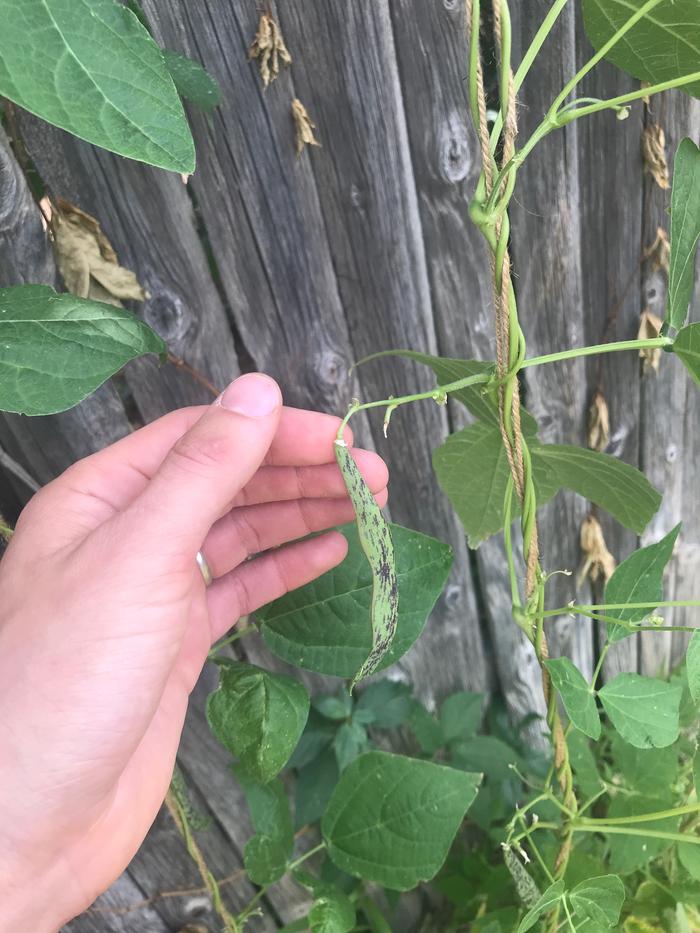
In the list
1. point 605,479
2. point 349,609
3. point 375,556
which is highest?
point 375,556

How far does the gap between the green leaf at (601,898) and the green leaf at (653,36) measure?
2.43 feet

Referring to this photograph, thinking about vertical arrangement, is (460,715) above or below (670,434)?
below

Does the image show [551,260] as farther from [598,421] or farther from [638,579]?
[638,579]

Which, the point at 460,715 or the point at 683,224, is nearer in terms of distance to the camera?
the point at 683,224

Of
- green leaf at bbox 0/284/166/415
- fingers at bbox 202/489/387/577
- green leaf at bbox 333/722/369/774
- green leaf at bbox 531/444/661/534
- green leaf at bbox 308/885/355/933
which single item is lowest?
green leaf at bbox 333/722/369/774

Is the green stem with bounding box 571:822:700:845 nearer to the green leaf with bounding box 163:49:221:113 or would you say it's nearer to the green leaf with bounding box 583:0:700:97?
the green leaf with bounding box 583:0:700:97

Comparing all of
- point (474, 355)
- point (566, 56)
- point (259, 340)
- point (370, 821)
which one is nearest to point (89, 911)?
point (370, 821)

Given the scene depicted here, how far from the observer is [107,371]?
62 centimetres

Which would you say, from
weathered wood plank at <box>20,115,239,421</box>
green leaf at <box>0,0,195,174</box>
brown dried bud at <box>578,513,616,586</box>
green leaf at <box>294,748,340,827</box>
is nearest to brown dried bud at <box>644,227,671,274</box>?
brown dried bud at <box>578,513,616,586</box>

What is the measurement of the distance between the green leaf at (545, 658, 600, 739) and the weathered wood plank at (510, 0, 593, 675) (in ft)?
2.09

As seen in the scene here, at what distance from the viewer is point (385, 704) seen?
132 centimetres

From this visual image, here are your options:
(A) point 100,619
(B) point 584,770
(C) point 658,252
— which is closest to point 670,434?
(C) point 658,252

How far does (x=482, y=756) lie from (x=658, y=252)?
1.01 m

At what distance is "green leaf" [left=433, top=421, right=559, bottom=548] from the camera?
79 cm
